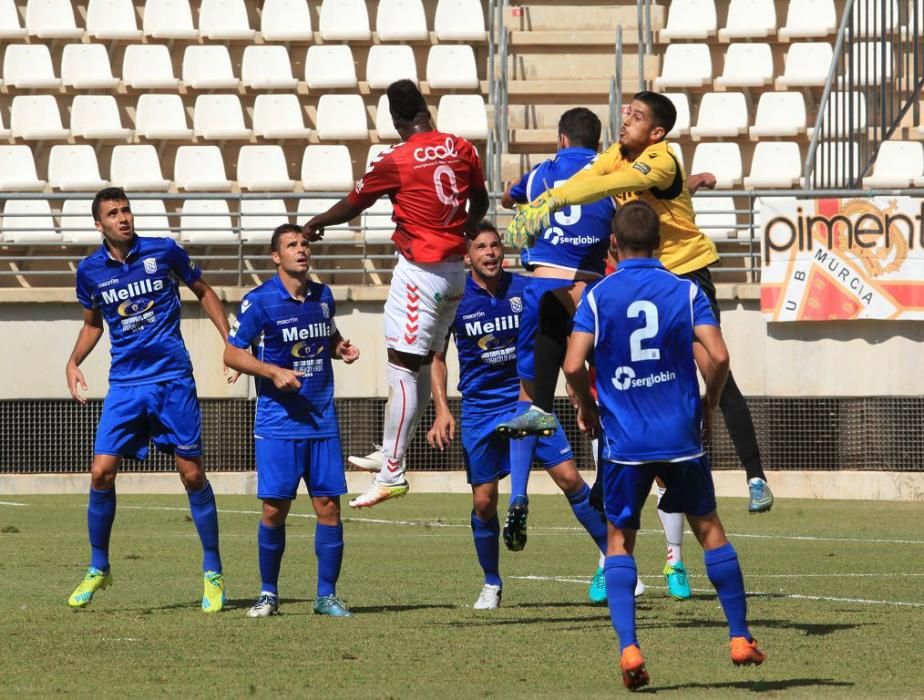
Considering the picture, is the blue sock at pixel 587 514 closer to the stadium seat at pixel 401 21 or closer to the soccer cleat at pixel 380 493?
the soccer cleat at pixel 380 493

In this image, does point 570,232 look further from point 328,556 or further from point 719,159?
point 719,159

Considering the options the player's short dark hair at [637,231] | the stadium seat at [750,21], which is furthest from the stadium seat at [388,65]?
the player's short dark hair at [637,231]

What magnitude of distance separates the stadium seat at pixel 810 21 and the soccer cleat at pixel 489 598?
1473 cm

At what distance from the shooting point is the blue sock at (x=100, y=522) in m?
10.3

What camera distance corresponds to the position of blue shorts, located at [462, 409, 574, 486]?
1061cm

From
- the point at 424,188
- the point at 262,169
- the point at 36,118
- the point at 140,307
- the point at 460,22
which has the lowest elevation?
the point at 262,169

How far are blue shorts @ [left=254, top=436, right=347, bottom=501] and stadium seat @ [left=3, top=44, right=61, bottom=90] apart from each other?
14599 millimetres

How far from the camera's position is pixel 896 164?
21828mm

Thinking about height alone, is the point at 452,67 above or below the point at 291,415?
above

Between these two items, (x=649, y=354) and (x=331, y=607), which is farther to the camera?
(x=331, y=607)

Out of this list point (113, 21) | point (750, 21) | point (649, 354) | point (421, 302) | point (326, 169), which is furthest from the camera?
point (113, 21)

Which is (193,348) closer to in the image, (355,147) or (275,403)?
(355,147)

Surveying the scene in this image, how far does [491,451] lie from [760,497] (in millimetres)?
1910

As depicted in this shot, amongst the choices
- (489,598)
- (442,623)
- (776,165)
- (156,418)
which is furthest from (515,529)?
(776,165)
